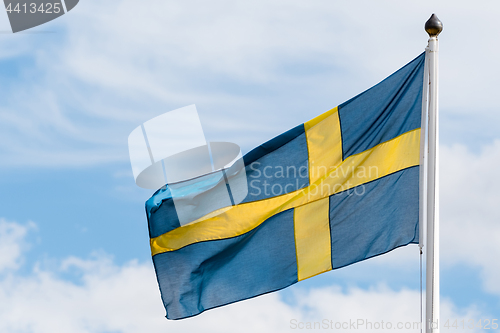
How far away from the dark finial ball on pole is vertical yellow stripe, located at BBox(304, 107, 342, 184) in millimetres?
1578

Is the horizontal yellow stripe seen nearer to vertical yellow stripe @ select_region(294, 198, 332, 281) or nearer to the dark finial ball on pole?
vertical yellow stripe @ select_region(294, 198, 332, 281)

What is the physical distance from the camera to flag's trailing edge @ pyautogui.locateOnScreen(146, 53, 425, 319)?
8.28 meters

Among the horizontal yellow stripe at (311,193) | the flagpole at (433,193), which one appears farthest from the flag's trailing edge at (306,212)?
the flagpole at (433,193)

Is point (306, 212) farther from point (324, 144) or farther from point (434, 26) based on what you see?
point (434, 26)

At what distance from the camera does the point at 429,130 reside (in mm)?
7652

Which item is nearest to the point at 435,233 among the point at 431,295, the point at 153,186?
the point at 431,295

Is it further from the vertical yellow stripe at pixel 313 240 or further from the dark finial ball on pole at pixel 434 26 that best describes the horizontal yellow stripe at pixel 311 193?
the dark finial ball on pole at pixel 434 26

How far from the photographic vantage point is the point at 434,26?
25.5ft

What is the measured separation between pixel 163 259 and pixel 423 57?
4382 millimetres

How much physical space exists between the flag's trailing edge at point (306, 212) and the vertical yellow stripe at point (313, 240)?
0.05 feet

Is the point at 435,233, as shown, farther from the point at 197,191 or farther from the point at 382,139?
the point at 197,191

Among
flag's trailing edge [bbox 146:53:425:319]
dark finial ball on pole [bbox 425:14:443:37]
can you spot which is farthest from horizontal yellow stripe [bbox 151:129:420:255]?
dark finial ball on pole [bbox 425:14:443:37]

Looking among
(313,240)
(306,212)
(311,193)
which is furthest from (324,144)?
(313,240)

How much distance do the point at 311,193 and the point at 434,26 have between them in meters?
2.71
